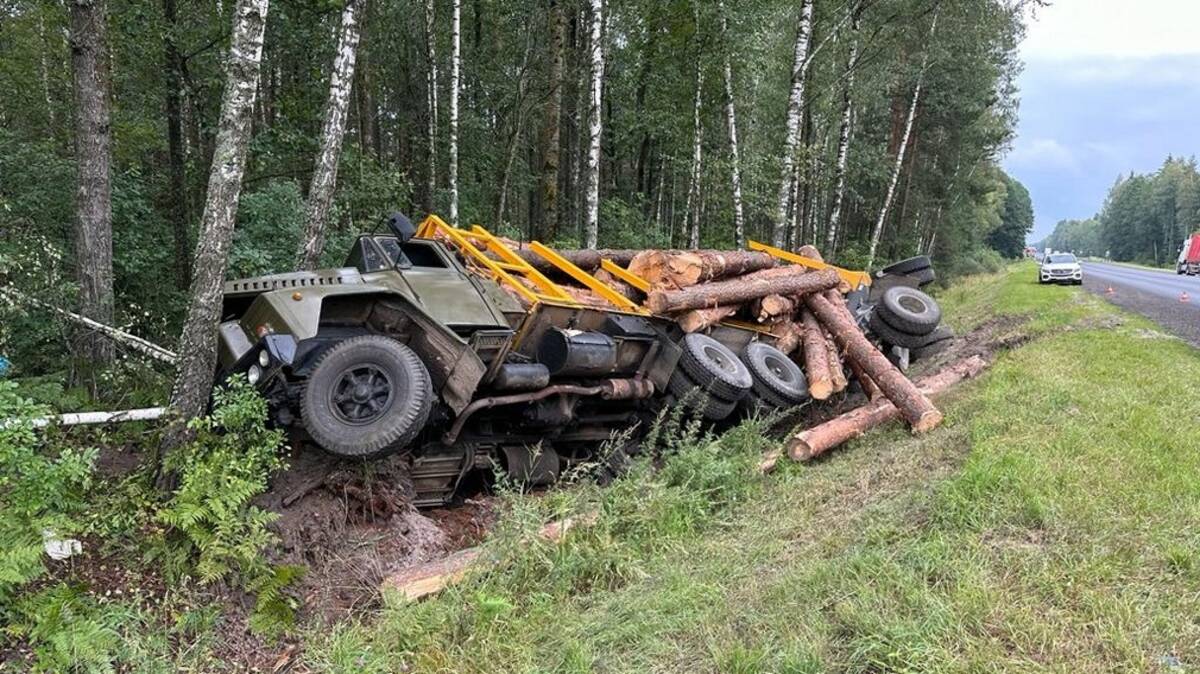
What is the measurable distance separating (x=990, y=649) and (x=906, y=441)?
12.1ft

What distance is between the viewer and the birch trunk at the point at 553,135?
42.2 feet

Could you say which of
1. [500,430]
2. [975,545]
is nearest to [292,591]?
[500,430]

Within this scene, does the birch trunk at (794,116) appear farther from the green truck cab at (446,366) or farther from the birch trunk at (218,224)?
the birch trunk at (218,224)

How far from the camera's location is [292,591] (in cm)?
401

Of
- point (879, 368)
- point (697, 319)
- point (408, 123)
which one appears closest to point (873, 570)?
point (879, 368)

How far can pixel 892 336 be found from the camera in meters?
9.47

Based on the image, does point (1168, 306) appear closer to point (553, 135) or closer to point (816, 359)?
point (816, 359)

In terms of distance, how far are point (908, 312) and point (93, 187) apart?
9.65 m

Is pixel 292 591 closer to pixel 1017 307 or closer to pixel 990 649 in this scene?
pixel 990 649

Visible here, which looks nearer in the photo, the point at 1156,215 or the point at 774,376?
the point at 774,376

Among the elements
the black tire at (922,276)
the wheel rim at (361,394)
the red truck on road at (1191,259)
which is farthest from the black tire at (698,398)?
the red truck on road at (1191,259)

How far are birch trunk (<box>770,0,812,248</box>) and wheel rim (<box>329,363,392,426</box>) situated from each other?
10.6 m

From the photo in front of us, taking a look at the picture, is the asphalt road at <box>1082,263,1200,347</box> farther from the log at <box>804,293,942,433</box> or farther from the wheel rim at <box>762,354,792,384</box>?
the wheel rim at <box>762,354,792,384</box>

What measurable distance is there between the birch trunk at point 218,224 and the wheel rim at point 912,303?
833cm
